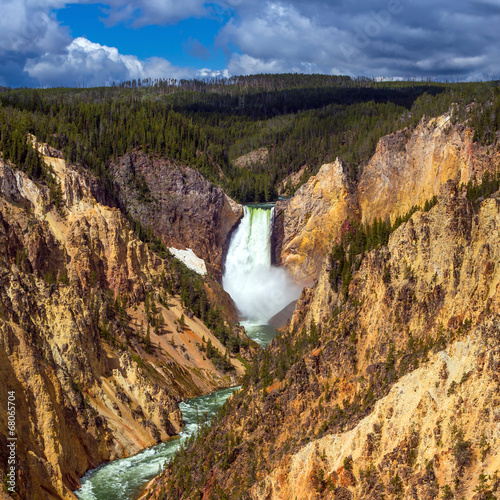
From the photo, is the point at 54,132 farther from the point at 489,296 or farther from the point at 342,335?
the point at 489,296

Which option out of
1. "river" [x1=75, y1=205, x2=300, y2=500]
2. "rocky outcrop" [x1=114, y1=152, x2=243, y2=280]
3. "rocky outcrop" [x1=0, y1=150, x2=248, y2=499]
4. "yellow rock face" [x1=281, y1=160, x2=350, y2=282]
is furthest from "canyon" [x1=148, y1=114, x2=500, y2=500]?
"yellow rock face" [x1=281, y1=160, x2=350, y2=282]

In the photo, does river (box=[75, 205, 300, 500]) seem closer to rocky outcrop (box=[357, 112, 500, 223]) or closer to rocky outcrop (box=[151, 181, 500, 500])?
rocky outcrop (box=[357, 112, 500, 223])

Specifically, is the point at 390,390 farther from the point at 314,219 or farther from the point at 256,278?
the point at 256,278

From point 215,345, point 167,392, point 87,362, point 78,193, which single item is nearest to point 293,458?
point 87,362

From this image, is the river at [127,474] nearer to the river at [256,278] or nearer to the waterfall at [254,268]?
the river at [256,278]

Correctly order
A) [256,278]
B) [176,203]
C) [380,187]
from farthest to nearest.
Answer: [256,278], [176,203], [380,187]

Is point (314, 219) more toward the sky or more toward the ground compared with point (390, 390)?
more toward the sky

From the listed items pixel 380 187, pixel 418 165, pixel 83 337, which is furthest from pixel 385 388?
pixel 380 187
